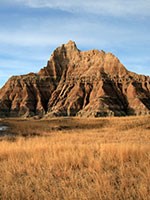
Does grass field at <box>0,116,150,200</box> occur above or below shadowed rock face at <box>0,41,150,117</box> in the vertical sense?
below

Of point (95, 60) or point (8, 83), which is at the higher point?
point (95, 60)

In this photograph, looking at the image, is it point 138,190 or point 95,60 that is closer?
point 138,190

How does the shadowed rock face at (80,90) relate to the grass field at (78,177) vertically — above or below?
above

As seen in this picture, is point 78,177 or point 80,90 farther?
point 80,90

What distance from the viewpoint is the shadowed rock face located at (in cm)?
11838

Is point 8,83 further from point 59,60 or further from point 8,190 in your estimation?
point 8,190

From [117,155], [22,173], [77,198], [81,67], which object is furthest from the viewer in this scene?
[81,67]

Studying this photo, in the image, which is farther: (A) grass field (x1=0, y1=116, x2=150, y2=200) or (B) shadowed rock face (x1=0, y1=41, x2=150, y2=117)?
(B) shadowed rock face (x1=0, y1=41, x2=150, y2=117)

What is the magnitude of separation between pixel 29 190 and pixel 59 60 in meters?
155

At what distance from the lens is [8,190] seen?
508cm

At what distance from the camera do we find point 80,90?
130 metres

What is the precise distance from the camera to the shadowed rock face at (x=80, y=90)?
118375mm

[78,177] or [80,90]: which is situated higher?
[80,90]

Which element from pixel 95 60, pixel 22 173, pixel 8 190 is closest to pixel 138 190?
pixel 8 190
